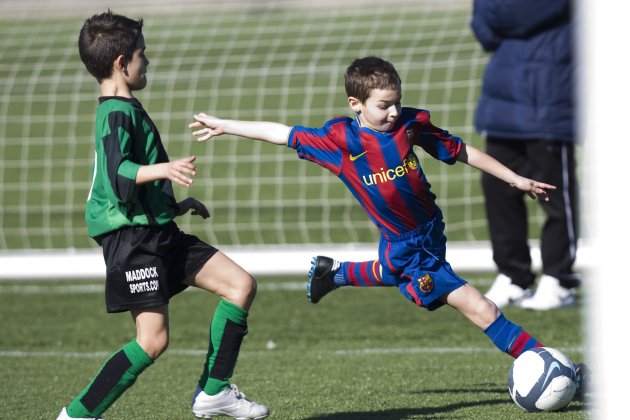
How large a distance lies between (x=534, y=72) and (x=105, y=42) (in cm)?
410

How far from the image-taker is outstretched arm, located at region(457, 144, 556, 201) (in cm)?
439

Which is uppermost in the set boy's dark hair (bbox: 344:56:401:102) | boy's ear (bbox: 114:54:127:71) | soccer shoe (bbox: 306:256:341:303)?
boy's ear (bbox: 114:54:127:71)

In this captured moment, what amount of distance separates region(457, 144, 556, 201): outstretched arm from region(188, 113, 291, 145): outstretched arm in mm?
780

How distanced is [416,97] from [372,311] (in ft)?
30.6

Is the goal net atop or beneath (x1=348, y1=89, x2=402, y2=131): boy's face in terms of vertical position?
beneath

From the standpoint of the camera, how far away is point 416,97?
16281mm

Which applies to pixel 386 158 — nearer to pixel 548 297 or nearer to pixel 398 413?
pixel 398 413

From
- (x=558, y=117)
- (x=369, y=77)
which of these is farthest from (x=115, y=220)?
(x=558, y=117)

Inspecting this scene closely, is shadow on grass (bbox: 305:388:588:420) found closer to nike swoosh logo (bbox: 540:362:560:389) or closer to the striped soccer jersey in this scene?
nike swoosh logo (bbox: 540:362:560:389)

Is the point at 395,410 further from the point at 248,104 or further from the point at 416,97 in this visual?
the point at 248,104

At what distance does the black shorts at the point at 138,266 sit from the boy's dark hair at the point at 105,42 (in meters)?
0.62

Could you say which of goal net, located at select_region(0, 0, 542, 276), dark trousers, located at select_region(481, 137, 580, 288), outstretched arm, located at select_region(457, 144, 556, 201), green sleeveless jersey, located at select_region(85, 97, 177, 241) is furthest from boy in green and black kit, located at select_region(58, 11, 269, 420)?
goal net, located at select_region(0, 0, 542, 276)

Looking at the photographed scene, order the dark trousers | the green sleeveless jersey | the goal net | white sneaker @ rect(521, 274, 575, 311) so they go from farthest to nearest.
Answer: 1. the goal net
2. the dark trousers
3. white sneaker @ rect(521, 274, 575, 311)
4. the green sleeveless jersey

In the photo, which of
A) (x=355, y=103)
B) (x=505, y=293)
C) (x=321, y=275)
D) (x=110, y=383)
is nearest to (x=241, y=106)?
(x=505, y=293)
